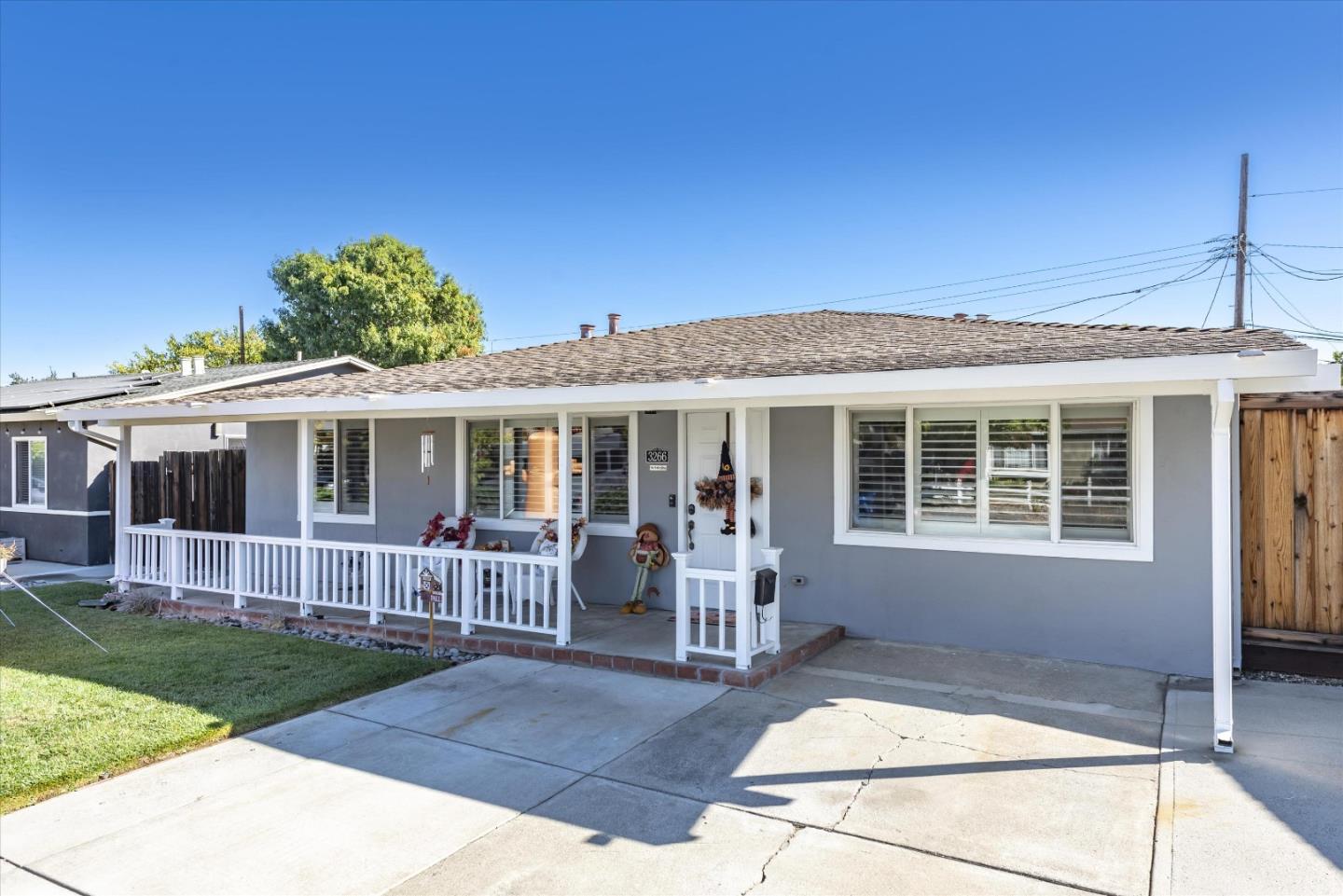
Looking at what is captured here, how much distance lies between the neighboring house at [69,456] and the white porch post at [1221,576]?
487 inches

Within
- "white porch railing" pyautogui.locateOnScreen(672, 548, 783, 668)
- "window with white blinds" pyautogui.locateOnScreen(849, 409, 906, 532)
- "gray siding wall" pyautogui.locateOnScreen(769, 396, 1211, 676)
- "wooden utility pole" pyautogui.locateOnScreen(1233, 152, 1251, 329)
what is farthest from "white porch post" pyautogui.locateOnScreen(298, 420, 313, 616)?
"wooden utility pole" pyautogui.locateOnScreen(1233, 152, 1251, 329)

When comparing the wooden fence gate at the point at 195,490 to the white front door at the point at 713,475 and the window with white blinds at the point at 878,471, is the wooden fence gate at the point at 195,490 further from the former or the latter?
the window with white blinds at the point at 878,471

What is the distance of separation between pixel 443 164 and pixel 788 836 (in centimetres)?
1559

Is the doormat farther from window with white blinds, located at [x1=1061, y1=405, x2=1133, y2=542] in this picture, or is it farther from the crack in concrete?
the crack in concrete

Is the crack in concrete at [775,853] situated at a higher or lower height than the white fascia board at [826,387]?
lower

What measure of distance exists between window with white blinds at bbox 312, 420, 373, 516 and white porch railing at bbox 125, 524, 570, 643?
0.85 m

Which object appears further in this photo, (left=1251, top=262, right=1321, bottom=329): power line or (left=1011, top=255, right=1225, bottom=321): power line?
(left=1011, top=255, right=1225, bottom=321): power line

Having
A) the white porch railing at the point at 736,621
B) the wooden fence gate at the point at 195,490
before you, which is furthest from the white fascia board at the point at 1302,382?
the wooden fence gate at the point at 195,490

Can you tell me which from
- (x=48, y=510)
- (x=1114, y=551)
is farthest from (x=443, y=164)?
(x=1114, y=551)

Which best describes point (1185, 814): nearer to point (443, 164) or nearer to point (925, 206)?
point (925, 206)

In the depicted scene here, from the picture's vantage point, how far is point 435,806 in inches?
150

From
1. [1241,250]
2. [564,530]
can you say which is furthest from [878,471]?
[1241,250]

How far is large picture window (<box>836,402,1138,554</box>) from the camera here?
6.27 meters

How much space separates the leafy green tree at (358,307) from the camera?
26219 mm
